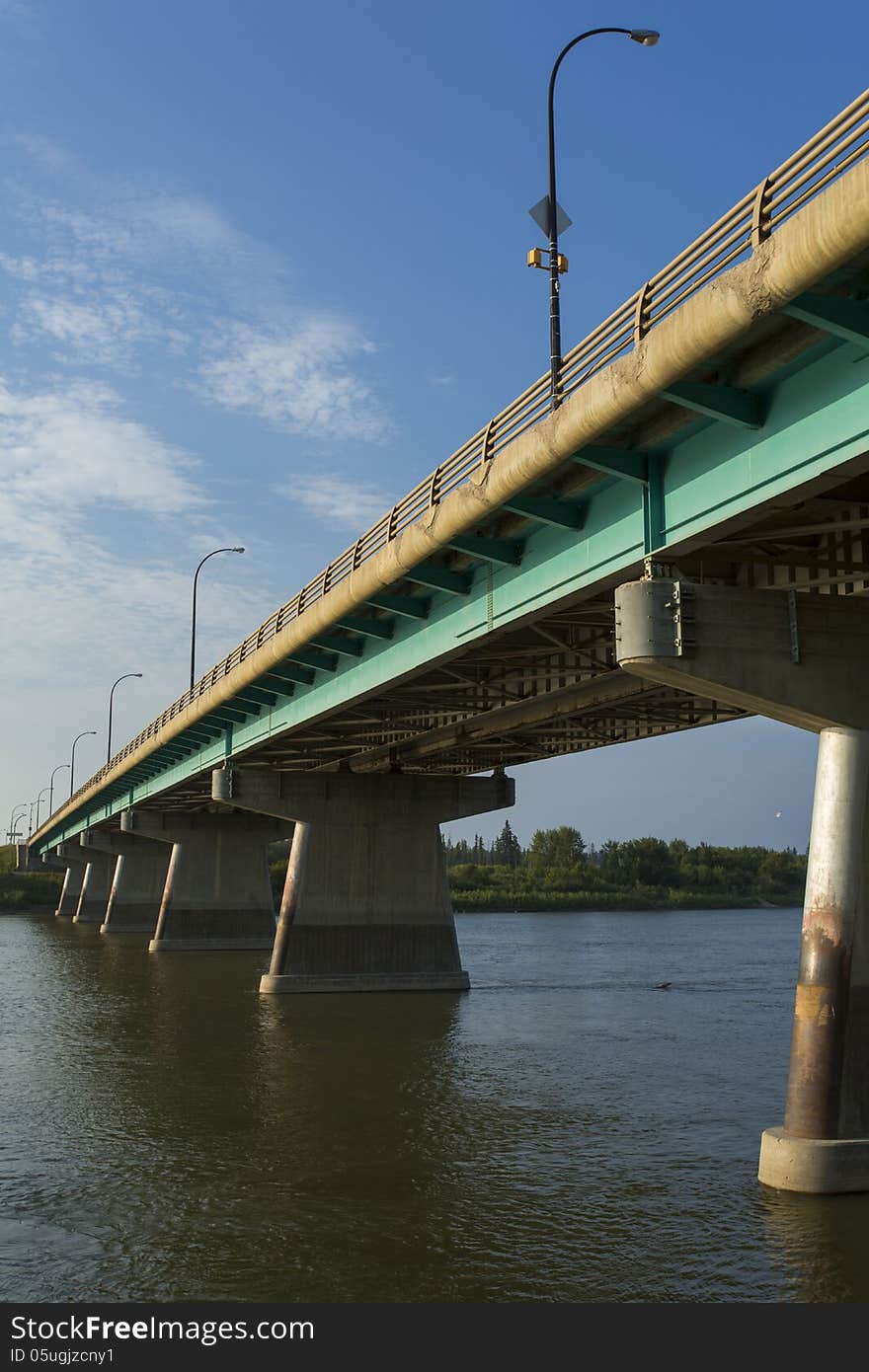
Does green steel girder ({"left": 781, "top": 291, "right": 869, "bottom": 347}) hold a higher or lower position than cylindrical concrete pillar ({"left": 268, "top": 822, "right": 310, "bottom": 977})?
higher

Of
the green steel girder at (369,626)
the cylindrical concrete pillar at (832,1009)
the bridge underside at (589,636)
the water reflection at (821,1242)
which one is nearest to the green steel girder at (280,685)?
the bridge underside at (589,636)

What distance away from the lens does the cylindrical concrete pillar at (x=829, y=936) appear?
16.2 m

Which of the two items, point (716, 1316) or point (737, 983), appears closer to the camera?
point (716, 1316)

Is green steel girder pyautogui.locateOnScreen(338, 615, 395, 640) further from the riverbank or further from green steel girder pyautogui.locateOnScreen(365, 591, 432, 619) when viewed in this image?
the riverbank

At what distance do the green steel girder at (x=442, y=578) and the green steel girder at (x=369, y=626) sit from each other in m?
4.56

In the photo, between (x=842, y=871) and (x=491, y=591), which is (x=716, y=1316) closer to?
(x=842, y=871)

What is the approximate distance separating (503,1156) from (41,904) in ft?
450

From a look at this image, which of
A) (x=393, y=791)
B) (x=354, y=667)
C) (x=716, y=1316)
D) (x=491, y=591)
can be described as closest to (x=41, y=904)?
(x=393, y=791)

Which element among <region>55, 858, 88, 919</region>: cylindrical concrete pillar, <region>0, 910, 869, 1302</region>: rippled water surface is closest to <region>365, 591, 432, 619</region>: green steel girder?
<region>0, 910, 869, 1302</region>: rippled water surface

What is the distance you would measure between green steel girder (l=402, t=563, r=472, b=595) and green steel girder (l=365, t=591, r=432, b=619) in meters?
2.05

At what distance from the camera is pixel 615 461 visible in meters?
17.5

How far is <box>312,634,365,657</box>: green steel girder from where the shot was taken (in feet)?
104

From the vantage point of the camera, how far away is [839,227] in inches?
466

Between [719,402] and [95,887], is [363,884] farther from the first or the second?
[95,887]
